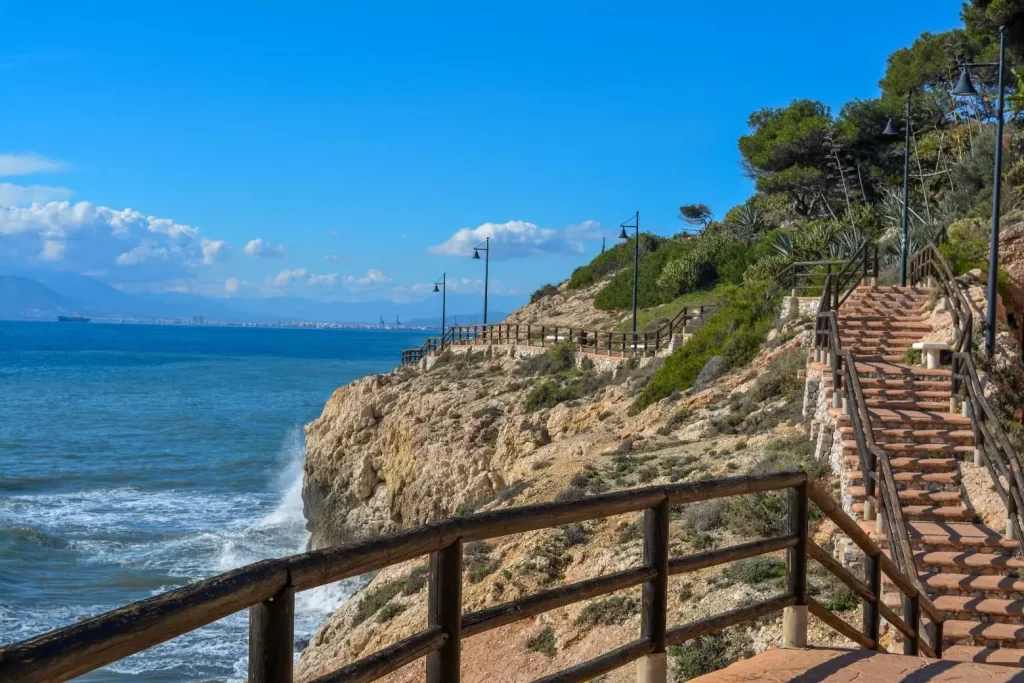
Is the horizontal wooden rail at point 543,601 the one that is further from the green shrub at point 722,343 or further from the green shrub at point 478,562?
the green shrub at point 722,343

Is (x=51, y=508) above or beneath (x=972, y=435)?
beneath

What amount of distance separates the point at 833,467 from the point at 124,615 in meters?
13.1

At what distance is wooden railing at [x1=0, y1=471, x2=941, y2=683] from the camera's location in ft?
7.66

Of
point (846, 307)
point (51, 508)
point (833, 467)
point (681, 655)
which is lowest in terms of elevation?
point (51, 508)

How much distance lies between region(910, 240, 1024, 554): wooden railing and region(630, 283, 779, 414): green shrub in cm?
508

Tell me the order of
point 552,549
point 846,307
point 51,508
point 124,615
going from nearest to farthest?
1. point 124,615
2. point 552,549
3. point 846,307
4. point 51,508

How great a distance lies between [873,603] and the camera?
242 inches

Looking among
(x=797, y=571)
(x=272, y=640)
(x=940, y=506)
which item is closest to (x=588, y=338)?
(x=940, y=506)

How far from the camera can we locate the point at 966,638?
31.6 feet

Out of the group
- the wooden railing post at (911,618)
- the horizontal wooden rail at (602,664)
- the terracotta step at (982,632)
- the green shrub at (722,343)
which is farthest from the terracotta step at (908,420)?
the horizontal wooden rail at (602,664)

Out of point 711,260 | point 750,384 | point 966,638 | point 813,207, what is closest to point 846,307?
point 750,384

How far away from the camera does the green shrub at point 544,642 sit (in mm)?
11070

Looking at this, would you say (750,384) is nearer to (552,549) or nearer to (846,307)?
(846,307)

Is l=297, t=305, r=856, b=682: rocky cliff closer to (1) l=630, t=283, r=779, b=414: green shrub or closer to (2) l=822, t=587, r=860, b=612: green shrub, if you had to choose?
(2) l=822, t=587, r=860, b=612: green shrub
